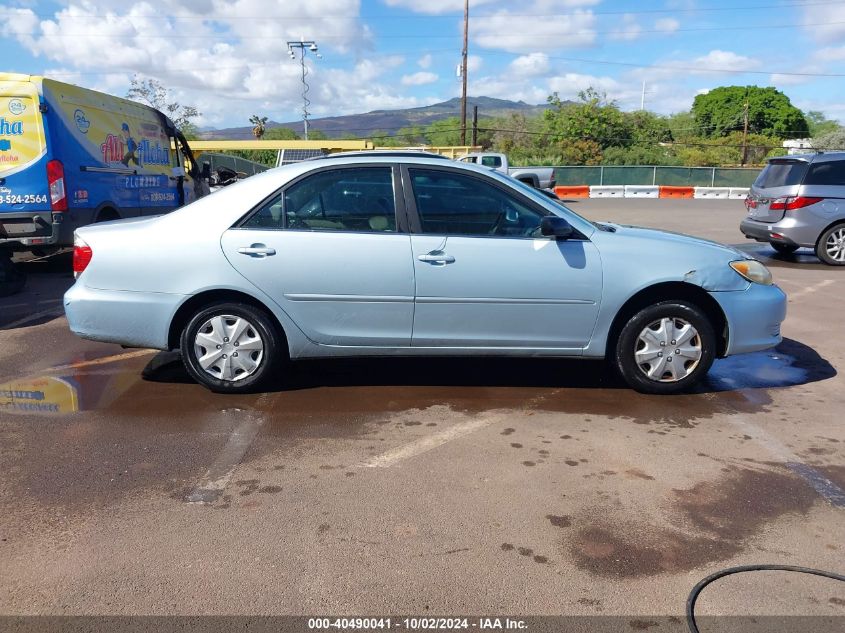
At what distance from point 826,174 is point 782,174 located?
0.62m

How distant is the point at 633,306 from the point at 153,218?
11.4ft

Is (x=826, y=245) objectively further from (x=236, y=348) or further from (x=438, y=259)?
(x=236, y=348)

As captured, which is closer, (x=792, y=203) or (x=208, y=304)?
(x=208, y=304)

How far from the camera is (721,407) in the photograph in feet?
15.9

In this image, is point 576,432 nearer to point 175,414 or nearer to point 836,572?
point 836,572

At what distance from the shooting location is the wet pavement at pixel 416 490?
9.21ft

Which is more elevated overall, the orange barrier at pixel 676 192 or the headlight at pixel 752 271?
the orange barrier at pixel 676 192

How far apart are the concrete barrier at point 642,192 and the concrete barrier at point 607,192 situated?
31 centimetres

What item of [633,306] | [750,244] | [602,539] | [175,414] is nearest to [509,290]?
[633,306]

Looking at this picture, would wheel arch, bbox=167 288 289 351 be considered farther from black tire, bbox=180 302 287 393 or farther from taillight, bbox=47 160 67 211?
taillight, bbox=47 160 67 211

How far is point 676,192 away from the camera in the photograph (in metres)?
33.9

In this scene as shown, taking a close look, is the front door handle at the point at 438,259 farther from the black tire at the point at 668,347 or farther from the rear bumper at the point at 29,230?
the rear bumper at the point at 29,230

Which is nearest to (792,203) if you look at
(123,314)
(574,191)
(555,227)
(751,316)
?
(751,316)

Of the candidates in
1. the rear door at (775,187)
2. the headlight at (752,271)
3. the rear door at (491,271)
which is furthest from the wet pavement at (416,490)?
the rear door at (775,187)
